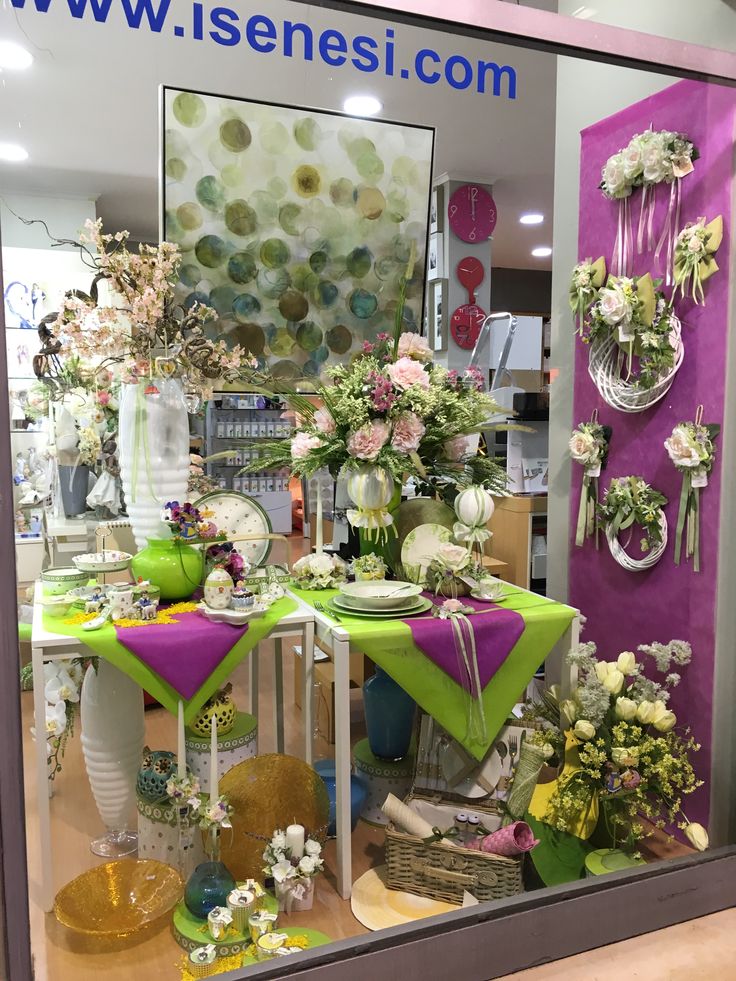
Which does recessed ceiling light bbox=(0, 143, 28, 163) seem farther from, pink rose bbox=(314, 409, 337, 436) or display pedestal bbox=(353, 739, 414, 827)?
display pedestal bbox=(353, 739, 414, 827)

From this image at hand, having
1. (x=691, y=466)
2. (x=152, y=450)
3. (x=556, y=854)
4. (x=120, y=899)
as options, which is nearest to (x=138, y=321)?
(x=152, y=450)

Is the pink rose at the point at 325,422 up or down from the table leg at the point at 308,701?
up

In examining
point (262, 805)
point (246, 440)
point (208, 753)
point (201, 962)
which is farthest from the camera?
point (246, 440)

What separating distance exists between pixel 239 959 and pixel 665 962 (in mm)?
996

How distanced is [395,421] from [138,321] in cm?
77

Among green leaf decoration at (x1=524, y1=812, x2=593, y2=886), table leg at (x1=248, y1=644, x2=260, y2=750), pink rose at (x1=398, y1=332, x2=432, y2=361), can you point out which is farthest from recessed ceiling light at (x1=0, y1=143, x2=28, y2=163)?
green leaf decoration at (x1=524, y1=812, x2=593, y2=886)

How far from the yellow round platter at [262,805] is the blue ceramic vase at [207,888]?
0.11 meters

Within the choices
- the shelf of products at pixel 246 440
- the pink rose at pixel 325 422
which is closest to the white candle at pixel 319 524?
the shelf of products at pixel 246 440

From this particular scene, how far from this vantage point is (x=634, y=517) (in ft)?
8.32

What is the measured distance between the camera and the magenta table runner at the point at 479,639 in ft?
7.04

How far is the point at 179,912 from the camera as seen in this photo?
78.5 inches

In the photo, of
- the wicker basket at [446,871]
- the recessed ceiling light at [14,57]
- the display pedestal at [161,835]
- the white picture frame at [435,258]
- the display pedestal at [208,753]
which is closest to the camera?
the recessed ceiling light at [14,57]

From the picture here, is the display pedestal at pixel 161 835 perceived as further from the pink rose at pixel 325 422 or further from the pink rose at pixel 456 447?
the pink rose at pixel 456 447

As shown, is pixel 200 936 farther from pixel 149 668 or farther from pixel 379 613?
pixel 379 613
